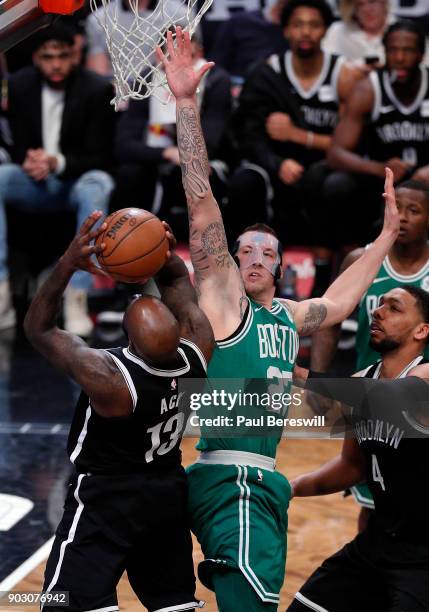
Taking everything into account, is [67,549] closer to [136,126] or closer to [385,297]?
[385,297]

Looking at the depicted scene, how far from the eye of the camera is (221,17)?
9773 millimetres

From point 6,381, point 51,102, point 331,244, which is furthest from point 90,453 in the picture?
point 51,102

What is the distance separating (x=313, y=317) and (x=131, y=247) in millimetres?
1150

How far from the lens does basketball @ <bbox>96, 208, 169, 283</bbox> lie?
3.90 metres

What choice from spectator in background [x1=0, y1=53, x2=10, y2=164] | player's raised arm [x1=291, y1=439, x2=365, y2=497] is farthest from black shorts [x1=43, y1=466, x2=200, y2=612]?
spectator in background [x1=0, y1=53, x2=10, y2=164]

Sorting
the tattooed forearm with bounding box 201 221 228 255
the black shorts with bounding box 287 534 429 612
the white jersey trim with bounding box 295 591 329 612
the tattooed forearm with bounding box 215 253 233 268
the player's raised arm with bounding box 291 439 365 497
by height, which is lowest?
the white jersey trim with bounding box 295 591 329 612

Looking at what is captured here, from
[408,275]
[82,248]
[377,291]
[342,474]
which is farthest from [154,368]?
[408,275]

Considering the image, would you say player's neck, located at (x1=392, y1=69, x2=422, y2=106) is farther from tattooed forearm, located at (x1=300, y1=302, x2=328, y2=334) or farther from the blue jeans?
tattooed forearm, located at (x1=300, y1=302, x2=328, y2=334)

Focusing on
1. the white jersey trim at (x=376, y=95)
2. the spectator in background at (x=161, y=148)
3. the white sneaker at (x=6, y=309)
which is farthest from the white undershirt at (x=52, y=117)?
the white jersey trim at (x=376, y=95)

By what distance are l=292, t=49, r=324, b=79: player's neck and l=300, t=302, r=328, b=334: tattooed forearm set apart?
13.3ft

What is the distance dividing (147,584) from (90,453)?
0.51 m

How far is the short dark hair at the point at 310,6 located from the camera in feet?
27.5

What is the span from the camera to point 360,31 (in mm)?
9141

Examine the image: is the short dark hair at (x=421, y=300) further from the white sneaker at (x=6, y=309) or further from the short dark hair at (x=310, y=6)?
the white sneaker at (x=6, y=309)
